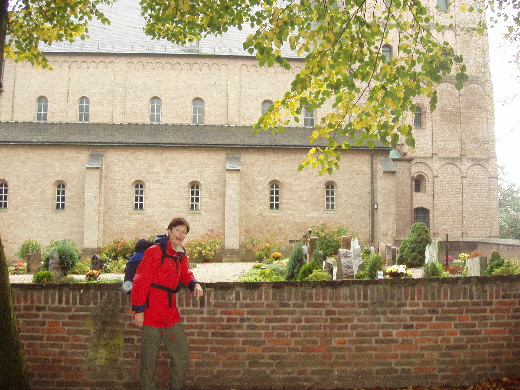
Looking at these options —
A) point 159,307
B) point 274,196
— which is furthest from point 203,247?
point 159,307

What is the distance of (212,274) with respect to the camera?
15352 millimetres

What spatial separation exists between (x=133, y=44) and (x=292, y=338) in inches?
896

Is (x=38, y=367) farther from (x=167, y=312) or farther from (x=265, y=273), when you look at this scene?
(x=265, y=273)

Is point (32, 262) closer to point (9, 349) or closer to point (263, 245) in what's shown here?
point (263, 245)

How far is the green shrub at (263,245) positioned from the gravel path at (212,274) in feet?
5.51

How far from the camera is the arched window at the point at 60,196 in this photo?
20.9 m

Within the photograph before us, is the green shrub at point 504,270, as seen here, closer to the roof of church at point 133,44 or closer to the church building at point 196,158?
the church building at point 196,158

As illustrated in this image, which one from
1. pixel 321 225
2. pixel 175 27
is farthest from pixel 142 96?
pixel 175 27

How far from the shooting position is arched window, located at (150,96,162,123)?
2358 cm

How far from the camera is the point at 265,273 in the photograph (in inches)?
486

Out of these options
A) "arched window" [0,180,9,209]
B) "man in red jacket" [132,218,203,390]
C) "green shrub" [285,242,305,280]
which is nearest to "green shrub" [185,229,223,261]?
"arched window" [0,180,9,209]

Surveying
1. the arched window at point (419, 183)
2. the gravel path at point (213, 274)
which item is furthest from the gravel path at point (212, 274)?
the arched window at point (419, 183)

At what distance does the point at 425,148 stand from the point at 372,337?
22.6m

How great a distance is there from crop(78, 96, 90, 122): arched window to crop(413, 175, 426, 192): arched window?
18.4 m
